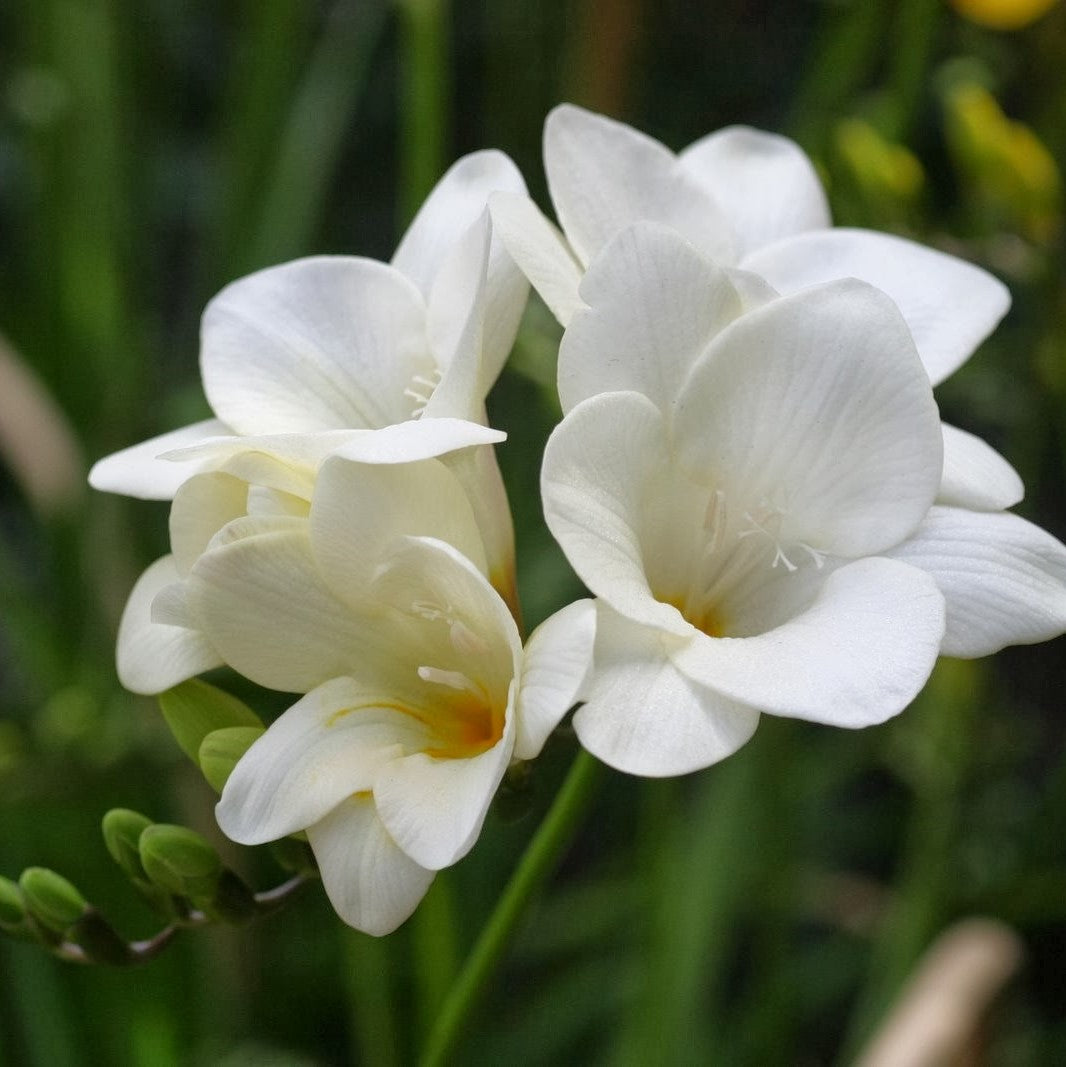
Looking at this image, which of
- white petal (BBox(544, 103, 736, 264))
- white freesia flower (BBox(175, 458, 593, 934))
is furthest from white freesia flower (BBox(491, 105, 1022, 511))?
white freesia flower (BBox(175, 458, 593, 934))

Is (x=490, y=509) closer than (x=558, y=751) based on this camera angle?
Yes

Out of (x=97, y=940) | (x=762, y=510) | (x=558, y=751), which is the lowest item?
(x=558, y=751)

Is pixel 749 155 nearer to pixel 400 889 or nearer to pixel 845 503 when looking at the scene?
pixel 845 503

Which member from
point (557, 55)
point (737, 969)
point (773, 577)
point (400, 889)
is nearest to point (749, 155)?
point (773, 577)

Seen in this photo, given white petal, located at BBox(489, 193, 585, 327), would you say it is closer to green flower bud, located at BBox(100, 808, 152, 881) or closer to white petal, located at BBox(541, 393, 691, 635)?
white petal, located at BBox(541, 393, 691, 635)

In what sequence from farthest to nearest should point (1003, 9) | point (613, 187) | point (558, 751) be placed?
1. point (1003, 9)
2. point (558, 751)
3. point (613, 187)

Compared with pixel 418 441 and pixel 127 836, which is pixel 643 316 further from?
pixel 127 836

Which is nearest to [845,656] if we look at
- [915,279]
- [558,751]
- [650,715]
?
[650,715]
